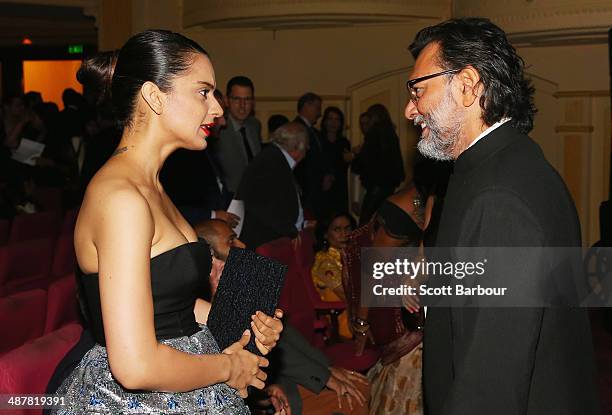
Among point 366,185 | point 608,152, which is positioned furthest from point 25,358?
point 608,152

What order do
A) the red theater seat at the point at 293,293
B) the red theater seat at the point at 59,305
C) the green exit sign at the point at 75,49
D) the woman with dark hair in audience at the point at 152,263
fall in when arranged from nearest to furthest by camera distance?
the woman with dark hair in audience at the point at 152,263 → the red theater seat at the point at 59,305 → the red theater seat at the point at 293,293 → the green exit sign at the point at 75,49

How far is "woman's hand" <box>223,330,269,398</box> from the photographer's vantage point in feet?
6.13

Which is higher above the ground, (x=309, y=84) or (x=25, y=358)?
(x=309, y=84)

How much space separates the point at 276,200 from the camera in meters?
5.22

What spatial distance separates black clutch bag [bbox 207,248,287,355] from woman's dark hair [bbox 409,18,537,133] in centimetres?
57

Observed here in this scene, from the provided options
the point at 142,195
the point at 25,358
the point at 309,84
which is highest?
→ the point at 309,84

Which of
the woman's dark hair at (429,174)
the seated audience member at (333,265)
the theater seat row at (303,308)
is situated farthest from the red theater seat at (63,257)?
the woman's dark hair at (429,174)

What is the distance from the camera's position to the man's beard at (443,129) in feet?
6.44

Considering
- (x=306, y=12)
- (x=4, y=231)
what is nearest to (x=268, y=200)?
(x=4, y=231)

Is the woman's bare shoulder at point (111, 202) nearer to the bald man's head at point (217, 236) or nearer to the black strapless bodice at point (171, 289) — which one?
the black strapless bodice at point (171, 289)

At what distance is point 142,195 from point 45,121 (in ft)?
22.3

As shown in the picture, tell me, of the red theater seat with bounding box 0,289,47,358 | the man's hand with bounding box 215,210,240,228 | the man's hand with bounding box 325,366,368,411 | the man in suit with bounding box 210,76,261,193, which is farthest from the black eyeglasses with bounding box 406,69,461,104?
the man in suit with bounding box 210,76,261,193

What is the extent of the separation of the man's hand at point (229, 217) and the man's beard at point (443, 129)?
2404 millimetres

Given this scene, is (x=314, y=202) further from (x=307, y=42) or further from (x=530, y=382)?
(x=530, y=382)
